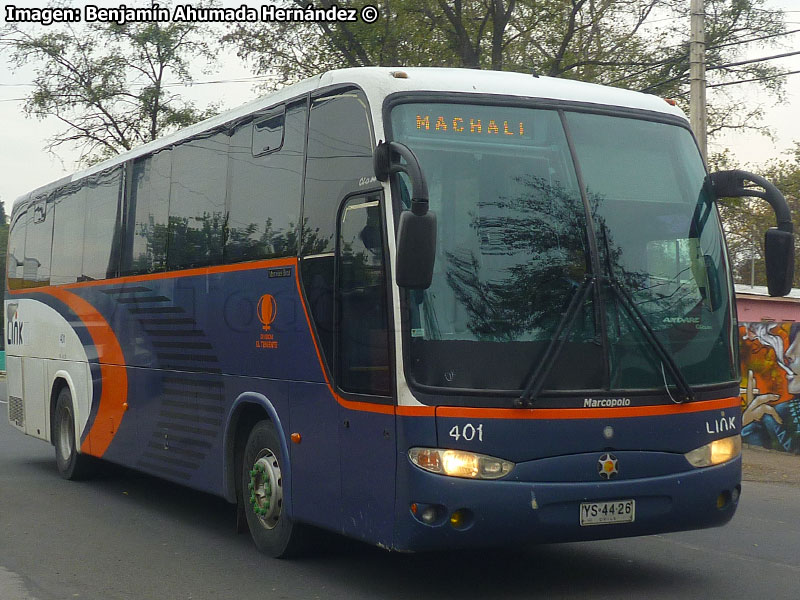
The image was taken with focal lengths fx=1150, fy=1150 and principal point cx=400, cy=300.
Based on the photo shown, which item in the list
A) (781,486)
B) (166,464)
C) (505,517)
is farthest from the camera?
(781,486)

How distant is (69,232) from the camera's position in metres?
13.6

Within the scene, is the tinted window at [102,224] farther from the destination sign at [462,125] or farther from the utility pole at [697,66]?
the utility pole at [697,66]

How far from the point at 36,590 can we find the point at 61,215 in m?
7.46

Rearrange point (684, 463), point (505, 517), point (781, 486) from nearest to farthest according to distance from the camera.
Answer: point (505, 517), point (684, 463), point (781, 486)

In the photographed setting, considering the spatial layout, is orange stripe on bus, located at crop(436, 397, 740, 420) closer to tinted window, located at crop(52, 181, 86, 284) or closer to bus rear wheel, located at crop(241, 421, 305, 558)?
bus rear wheel, located at crop(241, 421, 305, 558)

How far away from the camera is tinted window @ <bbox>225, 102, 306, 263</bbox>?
26.7ft

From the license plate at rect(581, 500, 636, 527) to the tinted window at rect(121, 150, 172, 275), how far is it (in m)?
5.26

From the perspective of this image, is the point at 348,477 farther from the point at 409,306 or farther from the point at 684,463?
the point at 684,463

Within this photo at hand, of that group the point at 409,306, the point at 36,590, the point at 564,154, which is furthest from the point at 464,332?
the point at 36,590

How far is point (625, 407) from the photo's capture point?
6.73m

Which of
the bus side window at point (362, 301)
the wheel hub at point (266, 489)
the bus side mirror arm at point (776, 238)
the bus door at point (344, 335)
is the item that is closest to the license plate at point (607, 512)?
the bus door at point (344, 335)

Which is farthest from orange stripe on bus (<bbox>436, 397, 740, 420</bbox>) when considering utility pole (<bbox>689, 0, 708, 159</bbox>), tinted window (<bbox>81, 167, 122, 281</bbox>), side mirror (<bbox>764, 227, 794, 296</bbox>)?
utility pole (<bbox>689, 0, 708, 159</bbox>)

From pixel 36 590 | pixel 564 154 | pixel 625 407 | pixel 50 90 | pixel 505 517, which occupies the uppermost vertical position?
pixel 50 90

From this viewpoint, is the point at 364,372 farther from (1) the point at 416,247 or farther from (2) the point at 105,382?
(2) the point at 105,382
